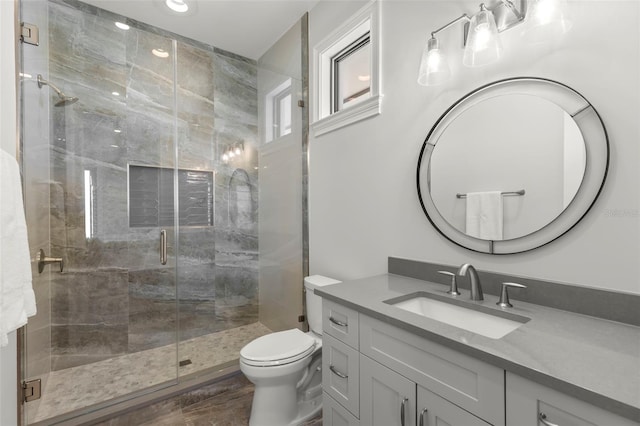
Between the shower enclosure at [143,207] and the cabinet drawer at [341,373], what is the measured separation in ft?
3.77

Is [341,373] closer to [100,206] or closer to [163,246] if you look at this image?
[163,246]

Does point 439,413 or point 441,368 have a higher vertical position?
point 441,368

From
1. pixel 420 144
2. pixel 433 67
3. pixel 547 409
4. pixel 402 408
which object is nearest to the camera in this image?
pixel 547 409

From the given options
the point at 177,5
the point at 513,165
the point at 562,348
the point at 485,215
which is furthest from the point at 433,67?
the point at 177,5

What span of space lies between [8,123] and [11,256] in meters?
0.91

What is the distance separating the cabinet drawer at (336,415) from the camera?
124cm

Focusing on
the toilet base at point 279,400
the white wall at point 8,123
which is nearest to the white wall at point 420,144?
the toilet base at point 279,400

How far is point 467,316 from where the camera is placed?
1184 millimetres

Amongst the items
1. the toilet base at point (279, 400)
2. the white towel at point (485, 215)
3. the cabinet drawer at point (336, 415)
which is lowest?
the toilet base at point (279, 400)

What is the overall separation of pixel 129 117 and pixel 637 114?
3.18 meters

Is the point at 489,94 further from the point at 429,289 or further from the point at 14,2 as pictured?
the point at 14,2

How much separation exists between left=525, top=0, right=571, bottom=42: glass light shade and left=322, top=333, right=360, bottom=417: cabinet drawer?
1.45 metres

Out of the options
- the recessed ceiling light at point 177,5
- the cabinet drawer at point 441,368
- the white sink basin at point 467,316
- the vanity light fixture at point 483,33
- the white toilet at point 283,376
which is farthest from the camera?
the recessed ceiling light at point 177,5

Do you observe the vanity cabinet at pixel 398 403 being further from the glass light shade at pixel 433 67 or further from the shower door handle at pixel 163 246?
the shower door handle at pixel 163 246
